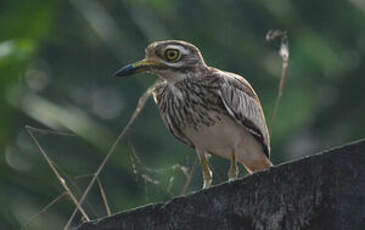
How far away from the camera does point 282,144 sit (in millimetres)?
19984

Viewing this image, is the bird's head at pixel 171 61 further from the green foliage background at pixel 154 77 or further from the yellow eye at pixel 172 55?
Answer: the green foliage background at pixel 154 77

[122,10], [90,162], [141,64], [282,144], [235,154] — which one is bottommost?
[282,144]

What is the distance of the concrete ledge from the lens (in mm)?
3361

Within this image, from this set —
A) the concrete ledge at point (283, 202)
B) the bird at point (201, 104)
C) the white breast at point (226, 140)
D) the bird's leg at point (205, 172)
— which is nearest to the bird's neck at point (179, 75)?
the bird at point (201, 104)

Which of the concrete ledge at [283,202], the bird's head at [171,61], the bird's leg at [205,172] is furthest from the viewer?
the bird's leg at [205,172]

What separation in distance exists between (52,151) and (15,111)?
476 cm

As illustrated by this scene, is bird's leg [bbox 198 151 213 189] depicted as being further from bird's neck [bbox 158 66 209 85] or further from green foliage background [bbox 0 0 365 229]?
green foliage background [bbox 0 0 365 229]

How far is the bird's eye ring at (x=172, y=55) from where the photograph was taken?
5.49 meters

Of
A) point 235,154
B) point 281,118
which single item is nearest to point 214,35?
point 281,118

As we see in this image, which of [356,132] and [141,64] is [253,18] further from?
[141,64]

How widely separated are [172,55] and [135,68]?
0.34 m

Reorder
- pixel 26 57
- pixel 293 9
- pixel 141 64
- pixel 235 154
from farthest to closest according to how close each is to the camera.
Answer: pixel 293 9 < pixel 26 57 < pixel 235 154 < pixel 141 64

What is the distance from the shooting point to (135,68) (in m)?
5.25

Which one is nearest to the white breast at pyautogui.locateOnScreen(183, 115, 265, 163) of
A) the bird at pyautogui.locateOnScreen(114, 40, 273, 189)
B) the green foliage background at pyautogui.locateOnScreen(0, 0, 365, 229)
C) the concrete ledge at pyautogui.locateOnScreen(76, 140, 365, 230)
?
the bird at pyautogui.locateOnScreen(114, 40, 273, 189)
